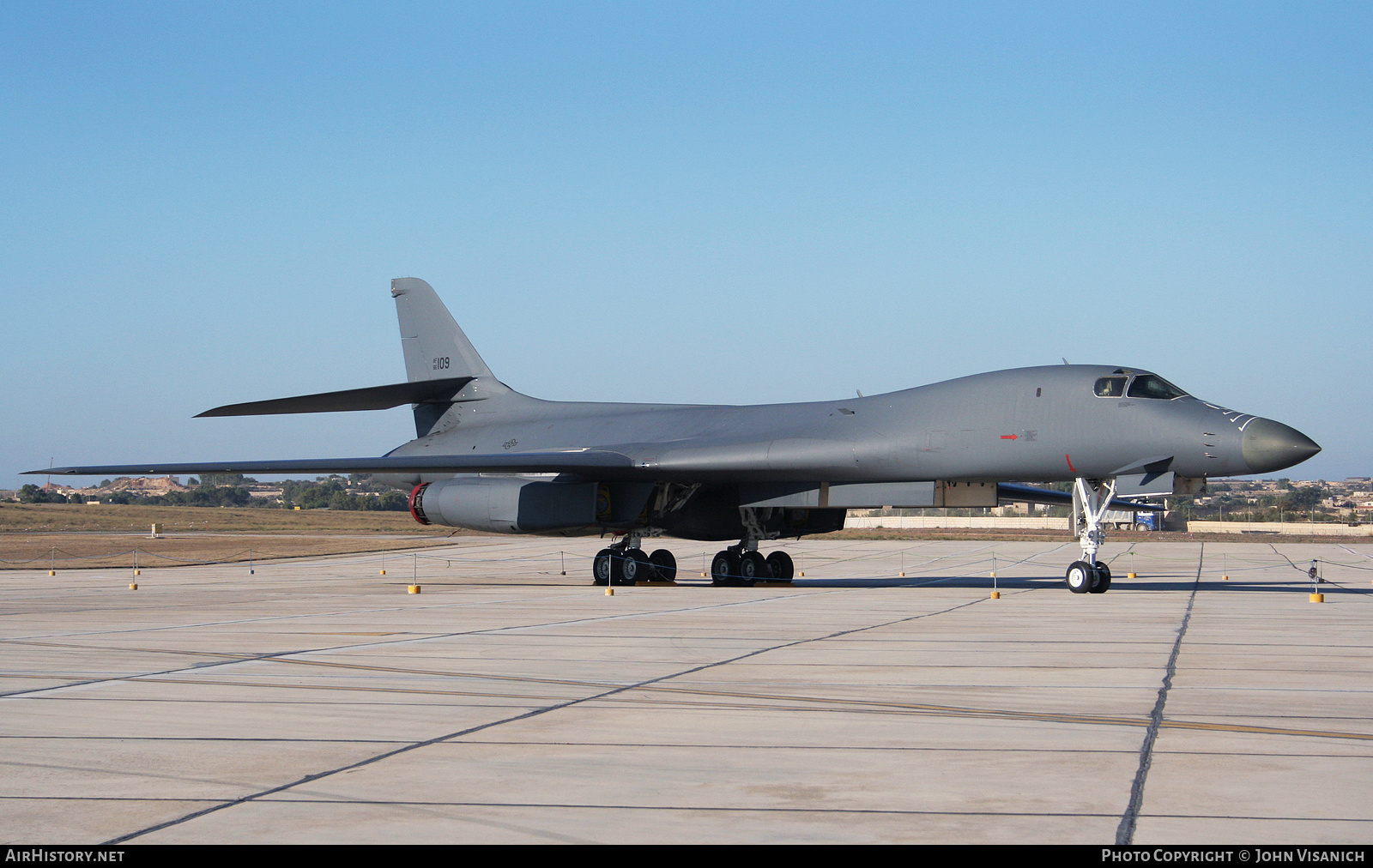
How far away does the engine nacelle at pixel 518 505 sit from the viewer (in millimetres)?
19281

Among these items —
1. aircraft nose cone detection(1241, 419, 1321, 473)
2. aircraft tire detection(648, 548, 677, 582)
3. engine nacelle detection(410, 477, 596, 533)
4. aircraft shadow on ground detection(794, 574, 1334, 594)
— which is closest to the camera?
aircraft nose cone detection(1241, 419, 1321, 473)

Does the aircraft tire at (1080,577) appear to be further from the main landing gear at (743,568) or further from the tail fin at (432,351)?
the tail fin at (432,351)

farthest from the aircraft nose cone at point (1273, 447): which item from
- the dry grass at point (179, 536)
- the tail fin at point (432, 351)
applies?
the dry grass at point (179, 536)

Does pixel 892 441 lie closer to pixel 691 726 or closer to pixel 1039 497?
pixel 1039 497

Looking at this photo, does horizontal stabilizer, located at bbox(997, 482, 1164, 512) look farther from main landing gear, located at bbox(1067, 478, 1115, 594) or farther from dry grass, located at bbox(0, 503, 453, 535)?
dry grass, located at bbox(0, 503, 453, 535)

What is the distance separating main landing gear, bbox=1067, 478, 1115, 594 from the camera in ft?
52.2

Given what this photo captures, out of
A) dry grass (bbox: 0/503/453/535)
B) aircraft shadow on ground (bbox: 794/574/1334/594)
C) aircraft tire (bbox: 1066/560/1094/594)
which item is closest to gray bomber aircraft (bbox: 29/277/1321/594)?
aircraft tire (bbox: 1066/560/1094/594)

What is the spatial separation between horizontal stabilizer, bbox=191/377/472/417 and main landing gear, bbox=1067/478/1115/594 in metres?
12.2

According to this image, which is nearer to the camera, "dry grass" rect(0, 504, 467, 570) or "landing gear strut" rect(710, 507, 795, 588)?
"landing gear strut" rect(710, 507, 795, 588)

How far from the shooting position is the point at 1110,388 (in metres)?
16.0

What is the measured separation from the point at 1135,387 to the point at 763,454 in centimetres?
519

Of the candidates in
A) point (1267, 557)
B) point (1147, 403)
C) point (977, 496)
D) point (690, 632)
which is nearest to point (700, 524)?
point (977, 496)

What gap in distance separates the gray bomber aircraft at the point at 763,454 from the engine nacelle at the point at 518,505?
0.11 ft
